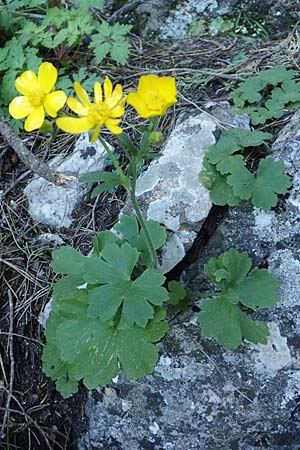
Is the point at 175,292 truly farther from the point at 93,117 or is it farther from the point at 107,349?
the point at 93,117

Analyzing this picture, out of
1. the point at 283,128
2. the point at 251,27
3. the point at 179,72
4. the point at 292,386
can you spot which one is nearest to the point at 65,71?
the point at 179,72

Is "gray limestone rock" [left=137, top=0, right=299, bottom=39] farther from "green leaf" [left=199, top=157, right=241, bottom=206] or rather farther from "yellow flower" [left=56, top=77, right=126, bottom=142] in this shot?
"yellow flower" [left=56, top=77, right=126, bottom=142]

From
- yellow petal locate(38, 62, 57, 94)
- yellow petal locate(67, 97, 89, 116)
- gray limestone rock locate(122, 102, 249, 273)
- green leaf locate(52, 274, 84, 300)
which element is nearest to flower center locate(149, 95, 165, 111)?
yellow petal locate(67, 97, 89, 116)

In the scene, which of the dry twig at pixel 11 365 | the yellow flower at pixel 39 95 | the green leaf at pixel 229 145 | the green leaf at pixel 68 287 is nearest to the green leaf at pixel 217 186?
the green leaf at pixel 229 145

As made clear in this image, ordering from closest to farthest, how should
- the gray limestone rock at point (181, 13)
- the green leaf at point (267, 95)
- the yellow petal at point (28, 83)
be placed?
the yellow petal at point (28, 83) < the green leaf at point (267, 95) < the gray limestone rock at point (181, 13)

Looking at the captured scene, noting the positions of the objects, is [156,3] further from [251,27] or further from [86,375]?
[86,375]

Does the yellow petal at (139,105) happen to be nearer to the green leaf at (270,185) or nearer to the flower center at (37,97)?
the flower center at (37,97)

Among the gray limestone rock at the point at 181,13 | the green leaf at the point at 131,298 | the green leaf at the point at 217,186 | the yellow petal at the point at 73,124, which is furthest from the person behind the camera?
the gray limestone rock at the point at 181,13
